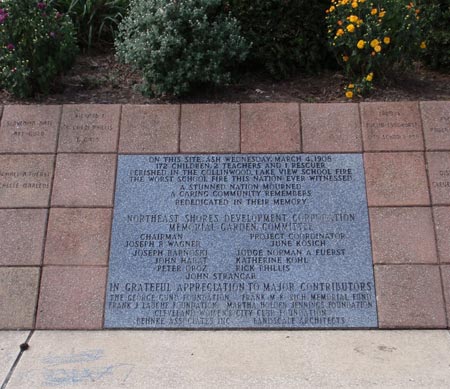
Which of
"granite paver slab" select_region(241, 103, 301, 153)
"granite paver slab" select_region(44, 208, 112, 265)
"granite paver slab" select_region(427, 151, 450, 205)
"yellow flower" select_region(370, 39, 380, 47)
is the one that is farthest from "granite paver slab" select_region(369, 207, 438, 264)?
"granite paver slab" select_region(44, 208, 112, 265)

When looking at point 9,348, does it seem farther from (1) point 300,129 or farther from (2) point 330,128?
(2) point 330,128

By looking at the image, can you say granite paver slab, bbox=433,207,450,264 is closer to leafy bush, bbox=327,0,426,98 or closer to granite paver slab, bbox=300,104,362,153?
granite paver slab, bbox=300,104,362,153

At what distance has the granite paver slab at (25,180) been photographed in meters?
4.76

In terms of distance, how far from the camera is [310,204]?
184 inches

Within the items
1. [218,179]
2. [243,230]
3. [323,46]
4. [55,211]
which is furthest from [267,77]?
[55,211]

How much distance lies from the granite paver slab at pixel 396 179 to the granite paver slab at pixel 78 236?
222 centimetres

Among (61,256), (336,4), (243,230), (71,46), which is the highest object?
(336,4)

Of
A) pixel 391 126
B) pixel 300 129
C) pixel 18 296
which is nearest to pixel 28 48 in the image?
→ pixel 18 296

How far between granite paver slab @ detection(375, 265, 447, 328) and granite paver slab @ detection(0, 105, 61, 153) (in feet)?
9.93

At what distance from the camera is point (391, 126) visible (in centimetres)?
498

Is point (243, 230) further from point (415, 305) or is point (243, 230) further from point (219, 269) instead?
point (415, 305)

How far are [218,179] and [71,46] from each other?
2212 millimetres

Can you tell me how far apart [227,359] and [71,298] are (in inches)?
54.1

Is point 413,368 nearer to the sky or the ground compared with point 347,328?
nearer to the sky
